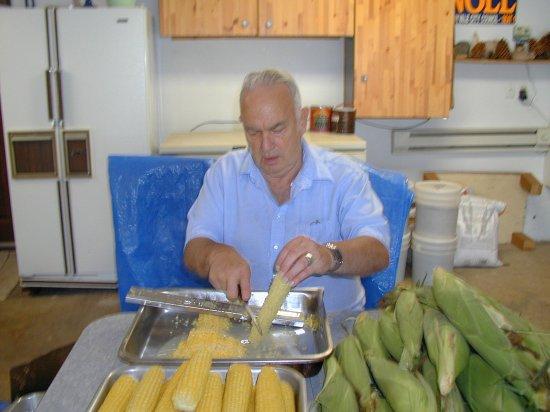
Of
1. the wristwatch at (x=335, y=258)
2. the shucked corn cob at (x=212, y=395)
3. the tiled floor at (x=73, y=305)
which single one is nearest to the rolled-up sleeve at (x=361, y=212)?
the wristwatch at (x=335, y=258)

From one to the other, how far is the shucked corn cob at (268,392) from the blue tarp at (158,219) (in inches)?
33.2

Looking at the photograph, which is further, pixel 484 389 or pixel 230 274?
pixel 230 274

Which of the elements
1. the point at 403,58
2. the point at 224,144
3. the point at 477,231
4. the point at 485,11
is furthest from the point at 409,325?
the point at 485,11

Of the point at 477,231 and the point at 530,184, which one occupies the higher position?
the point at 530,184

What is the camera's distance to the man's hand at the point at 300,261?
138 cm

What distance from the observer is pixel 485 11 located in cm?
421

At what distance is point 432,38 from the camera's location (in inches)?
145

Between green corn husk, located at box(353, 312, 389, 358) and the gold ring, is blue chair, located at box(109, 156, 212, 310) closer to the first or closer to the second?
the gold ring

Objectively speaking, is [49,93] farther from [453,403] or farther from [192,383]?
[453,403]

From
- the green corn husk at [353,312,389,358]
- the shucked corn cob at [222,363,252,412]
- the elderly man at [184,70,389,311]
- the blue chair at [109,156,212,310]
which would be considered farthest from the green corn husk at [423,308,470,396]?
the blue chair at [109,156,212,310]

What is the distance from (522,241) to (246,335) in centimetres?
372

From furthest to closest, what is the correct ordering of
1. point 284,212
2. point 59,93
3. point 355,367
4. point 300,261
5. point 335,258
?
point 59,93, point 284,212, point 335,258, point 300,261, point 355,367

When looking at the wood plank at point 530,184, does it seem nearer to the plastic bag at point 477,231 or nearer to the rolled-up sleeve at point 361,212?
the plastic bag at point 477,231

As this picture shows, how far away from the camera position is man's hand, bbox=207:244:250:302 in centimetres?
144
